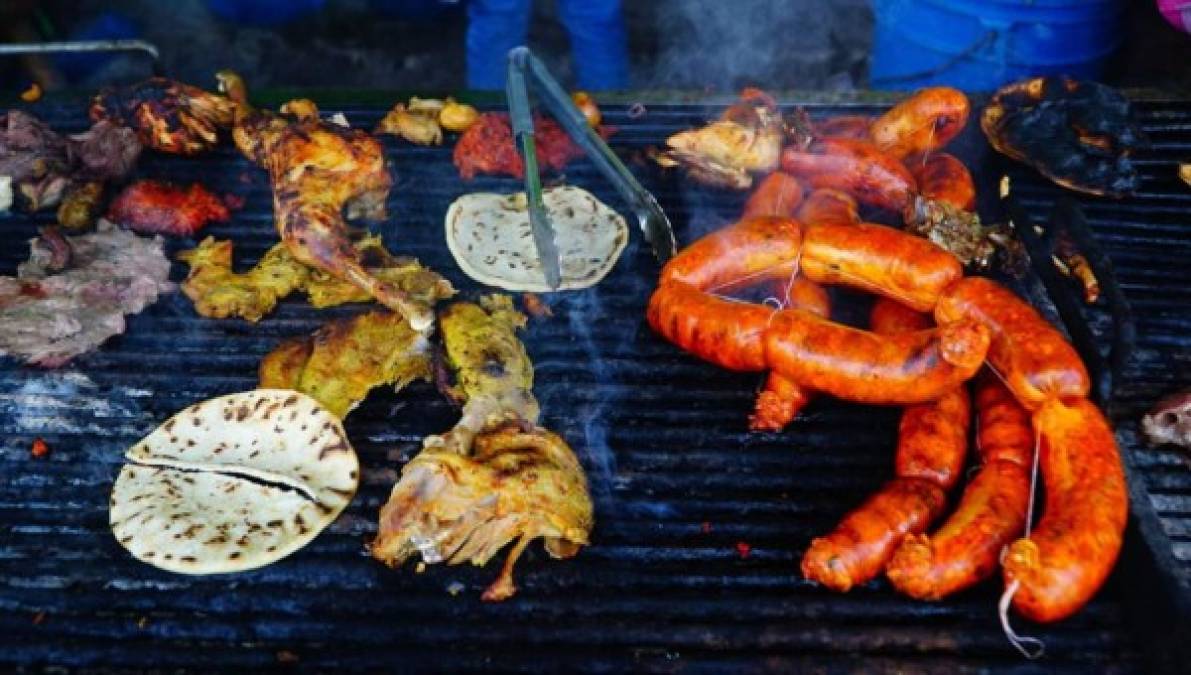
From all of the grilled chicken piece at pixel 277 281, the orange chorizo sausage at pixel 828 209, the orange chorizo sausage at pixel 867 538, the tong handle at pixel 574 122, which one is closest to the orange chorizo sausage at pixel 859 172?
the orange chorizo sausage at pixel 828 209

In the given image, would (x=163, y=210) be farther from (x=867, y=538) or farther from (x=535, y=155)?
(x=867, y=538)

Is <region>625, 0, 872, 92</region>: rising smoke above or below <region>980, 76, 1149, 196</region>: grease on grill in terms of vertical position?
below

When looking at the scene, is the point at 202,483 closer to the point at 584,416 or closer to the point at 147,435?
the point at 147,435

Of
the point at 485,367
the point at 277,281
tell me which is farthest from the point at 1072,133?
the point at 277,281

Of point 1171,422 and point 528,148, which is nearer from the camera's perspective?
point 1171,422

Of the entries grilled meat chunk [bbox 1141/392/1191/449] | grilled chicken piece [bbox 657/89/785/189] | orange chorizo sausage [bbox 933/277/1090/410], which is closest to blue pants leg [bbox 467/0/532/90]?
grilled chicken piece [bbox 657/89/785/189]

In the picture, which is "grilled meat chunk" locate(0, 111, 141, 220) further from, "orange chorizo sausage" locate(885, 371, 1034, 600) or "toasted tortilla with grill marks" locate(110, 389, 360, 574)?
"orange chorizo sausage" locate(885, 371, 1034, 600)
